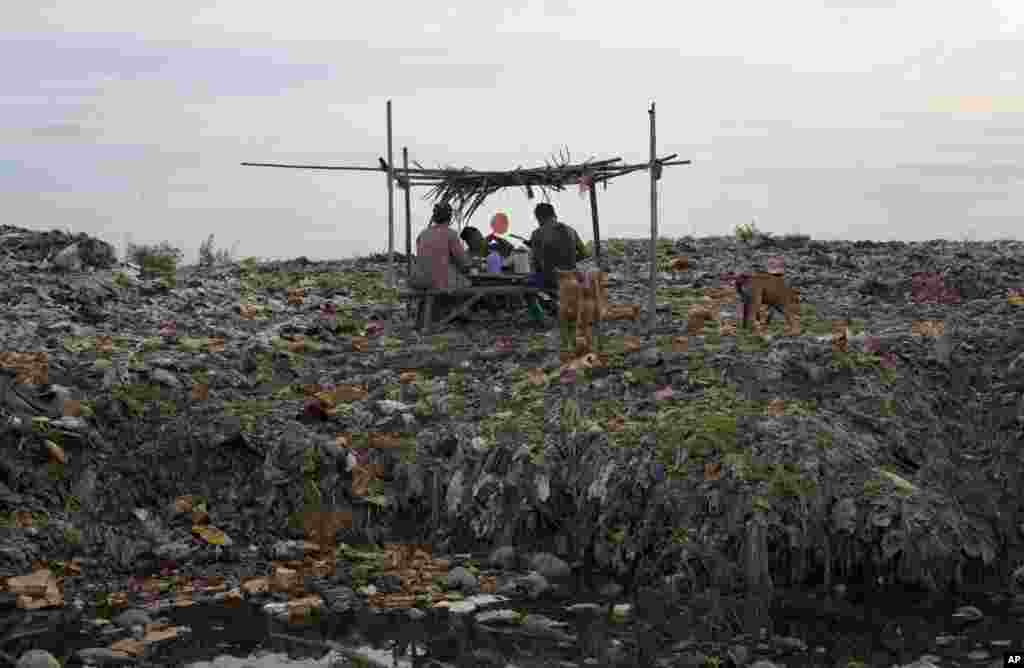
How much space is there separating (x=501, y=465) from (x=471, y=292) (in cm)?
399

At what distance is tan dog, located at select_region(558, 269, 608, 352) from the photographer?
962cm

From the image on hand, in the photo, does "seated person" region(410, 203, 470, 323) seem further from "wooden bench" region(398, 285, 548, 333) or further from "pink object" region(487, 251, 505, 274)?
"pink object" region(487, 251, 505, 274)

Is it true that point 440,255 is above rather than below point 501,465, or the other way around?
above

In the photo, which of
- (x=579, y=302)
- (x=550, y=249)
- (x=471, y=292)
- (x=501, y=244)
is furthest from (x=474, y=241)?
(x=579, y=302)

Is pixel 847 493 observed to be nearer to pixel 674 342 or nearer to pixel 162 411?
pixel 674 342

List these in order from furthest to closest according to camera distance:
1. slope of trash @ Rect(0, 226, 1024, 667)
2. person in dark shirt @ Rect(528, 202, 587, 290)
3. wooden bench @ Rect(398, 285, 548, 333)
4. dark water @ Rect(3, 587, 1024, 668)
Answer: wooden bench @ Rect(398, 285, 548, 333) → person in dark shirt @ Rect(528, 202, 587, 290) → slope of trash @ Rect(0, 226, 1024, 667) → dark water @ Rect(3, 587, 1024, 668)

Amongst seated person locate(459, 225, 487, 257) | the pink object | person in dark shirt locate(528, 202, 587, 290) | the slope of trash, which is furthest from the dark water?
seated person locate(459, 225, 487, 257)

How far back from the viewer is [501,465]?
→ 7.86 m

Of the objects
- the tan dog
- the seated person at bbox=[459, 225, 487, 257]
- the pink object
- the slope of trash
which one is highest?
the seated person at bbox=[459, 225, 487, 257]

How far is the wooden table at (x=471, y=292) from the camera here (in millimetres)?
11596

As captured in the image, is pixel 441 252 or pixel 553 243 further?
pixel 441 252

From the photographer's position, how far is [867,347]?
8.89 metres

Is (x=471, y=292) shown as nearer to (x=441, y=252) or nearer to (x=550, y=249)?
(x=441, y=252)

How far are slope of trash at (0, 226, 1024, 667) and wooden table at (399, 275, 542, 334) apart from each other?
2.79 ft
